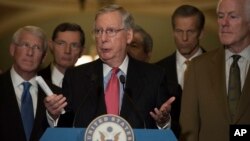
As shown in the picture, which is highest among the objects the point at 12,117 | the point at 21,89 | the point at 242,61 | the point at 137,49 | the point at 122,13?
the point at 122,13

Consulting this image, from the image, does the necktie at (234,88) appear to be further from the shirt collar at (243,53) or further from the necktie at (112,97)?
the necktie at (112,97)

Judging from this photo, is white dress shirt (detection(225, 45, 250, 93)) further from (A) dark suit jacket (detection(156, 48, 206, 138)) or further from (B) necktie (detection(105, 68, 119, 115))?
(B) necktie (detection(105, 68, 119, 115))

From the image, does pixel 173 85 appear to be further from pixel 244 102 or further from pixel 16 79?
pixel 16 79

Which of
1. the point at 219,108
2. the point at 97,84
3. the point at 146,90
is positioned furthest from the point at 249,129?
the point at 97,84

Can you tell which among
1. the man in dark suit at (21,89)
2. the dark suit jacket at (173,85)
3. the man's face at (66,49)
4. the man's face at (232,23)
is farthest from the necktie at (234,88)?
the man's face at (66,49)

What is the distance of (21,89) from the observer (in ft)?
10.8

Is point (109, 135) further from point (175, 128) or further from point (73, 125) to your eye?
point (175, 128)

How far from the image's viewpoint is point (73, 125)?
2.52 m

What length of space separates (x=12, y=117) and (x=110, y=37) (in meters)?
0.79

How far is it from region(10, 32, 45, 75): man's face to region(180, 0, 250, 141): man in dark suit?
0.95 metres

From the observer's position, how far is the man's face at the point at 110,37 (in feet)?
8.98

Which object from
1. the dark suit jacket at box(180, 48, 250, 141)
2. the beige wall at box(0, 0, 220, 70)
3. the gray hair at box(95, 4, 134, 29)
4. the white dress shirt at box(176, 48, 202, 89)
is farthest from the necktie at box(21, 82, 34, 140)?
the beige wall at box(0, 0, 220, 70)

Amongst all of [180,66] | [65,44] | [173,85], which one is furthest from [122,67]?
[65,44]

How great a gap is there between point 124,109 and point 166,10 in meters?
2.03
